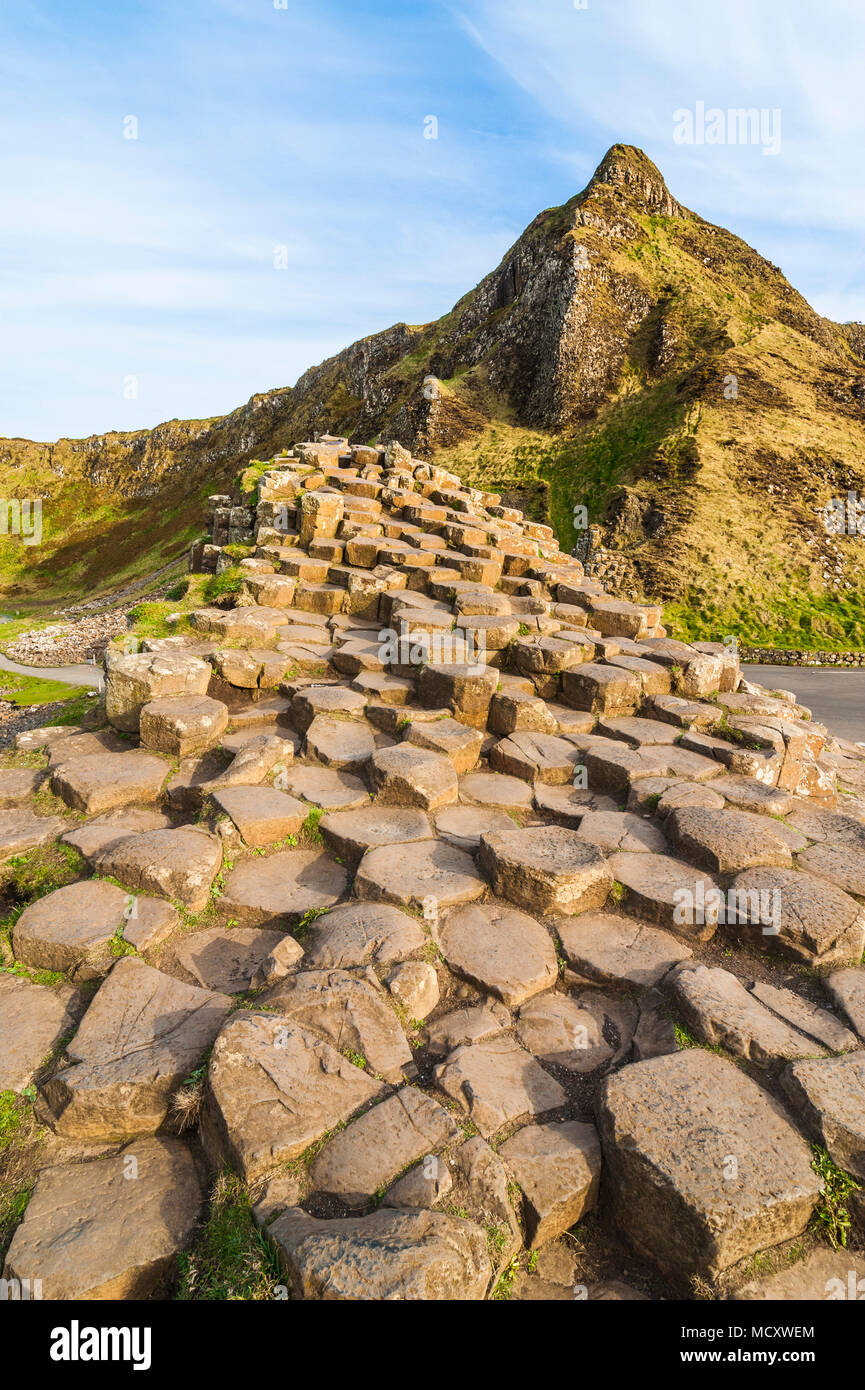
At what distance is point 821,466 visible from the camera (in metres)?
29.8

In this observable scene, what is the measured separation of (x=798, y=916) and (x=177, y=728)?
447 centimetres

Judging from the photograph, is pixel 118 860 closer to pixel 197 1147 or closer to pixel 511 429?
pixel 197 1147

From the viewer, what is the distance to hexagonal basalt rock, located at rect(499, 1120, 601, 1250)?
2.35 metres

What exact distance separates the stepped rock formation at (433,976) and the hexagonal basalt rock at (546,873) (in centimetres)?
2

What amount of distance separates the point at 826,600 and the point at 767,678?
28.9 ft

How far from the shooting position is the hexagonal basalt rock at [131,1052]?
2568mm

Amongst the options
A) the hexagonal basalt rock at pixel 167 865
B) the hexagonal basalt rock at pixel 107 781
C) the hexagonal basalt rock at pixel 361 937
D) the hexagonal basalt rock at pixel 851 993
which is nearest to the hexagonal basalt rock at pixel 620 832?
the hexagonal basalt rock at pixel 851 993

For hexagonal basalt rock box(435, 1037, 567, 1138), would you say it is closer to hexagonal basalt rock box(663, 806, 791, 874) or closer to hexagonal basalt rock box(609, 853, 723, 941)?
hexagonal basalt rock box(609, 853, 723, 941)

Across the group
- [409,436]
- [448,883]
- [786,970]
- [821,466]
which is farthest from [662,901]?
[409,436]

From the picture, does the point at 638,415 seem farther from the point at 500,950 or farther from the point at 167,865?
the point at 167,865

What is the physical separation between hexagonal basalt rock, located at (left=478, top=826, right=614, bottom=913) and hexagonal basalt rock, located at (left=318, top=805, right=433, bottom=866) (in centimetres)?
58

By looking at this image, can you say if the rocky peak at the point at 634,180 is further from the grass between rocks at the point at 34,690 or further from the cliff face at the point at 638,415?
the grass between rocks at the point at 34,690

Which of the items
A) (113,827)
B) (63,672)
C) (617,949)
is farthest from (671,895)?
(63,672)

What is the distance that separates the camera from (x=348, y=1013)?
2912 millimetres
